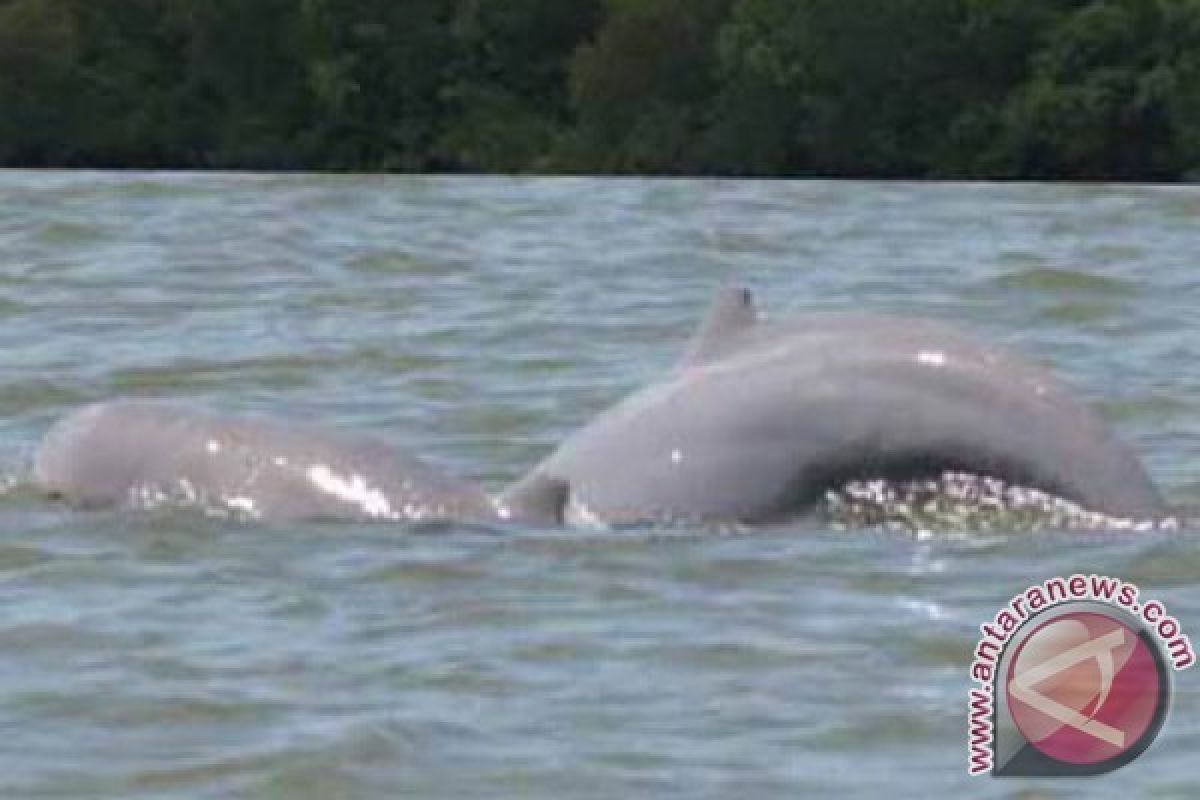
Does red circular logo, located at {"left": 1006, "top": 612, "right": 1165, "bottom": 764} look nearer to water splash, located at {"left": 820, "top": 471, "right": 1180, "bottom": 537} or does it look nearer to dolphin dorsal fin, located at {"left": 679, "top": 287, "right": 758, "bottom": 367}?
water splash, located at {"left": 820, "top": 471, "right": 1180, "bottom": 537}

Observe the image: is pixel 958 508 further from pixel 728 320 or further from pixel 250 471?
pixel 250 471

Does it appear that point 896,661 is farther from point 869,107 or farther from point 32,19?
point 32,19

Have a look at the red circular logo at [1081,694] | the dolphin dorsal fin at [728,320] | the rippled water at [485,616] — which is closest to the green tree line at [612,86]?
the rippled water at [485,616]

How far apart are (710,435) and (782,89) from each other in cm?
5166

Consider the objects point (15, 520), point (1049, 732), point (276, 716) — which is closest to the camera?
point (1049, 732)

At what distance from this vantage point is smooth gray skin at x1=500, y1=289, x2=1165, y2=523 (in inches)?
356

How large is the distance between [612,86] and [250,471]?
53.4 meters

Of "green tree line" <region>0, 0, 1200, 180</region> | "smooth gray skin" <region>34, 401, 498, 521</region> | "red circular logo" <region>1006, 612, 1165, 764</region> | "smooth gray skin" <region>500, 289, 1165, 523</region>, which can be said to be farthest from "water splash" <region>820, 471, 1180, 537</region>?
"green tree line" <region>0, 0, 1200, 180</region>

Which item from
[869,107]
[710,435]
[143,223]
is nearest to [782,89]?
[869,107]

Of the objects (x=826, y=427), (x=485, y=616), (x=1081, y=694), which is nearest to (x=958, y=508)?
(x=826, y=427)

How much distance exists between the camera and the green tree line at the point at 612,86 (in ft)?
182

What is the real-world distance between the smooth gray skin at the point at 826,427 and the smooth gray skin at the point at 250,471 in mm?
610

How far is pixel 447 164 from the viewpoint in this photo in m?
63.7

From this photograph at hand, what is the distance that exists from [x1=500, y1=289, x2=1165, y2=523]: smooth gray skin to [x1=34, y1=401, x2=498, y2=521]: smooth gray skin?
610mm
